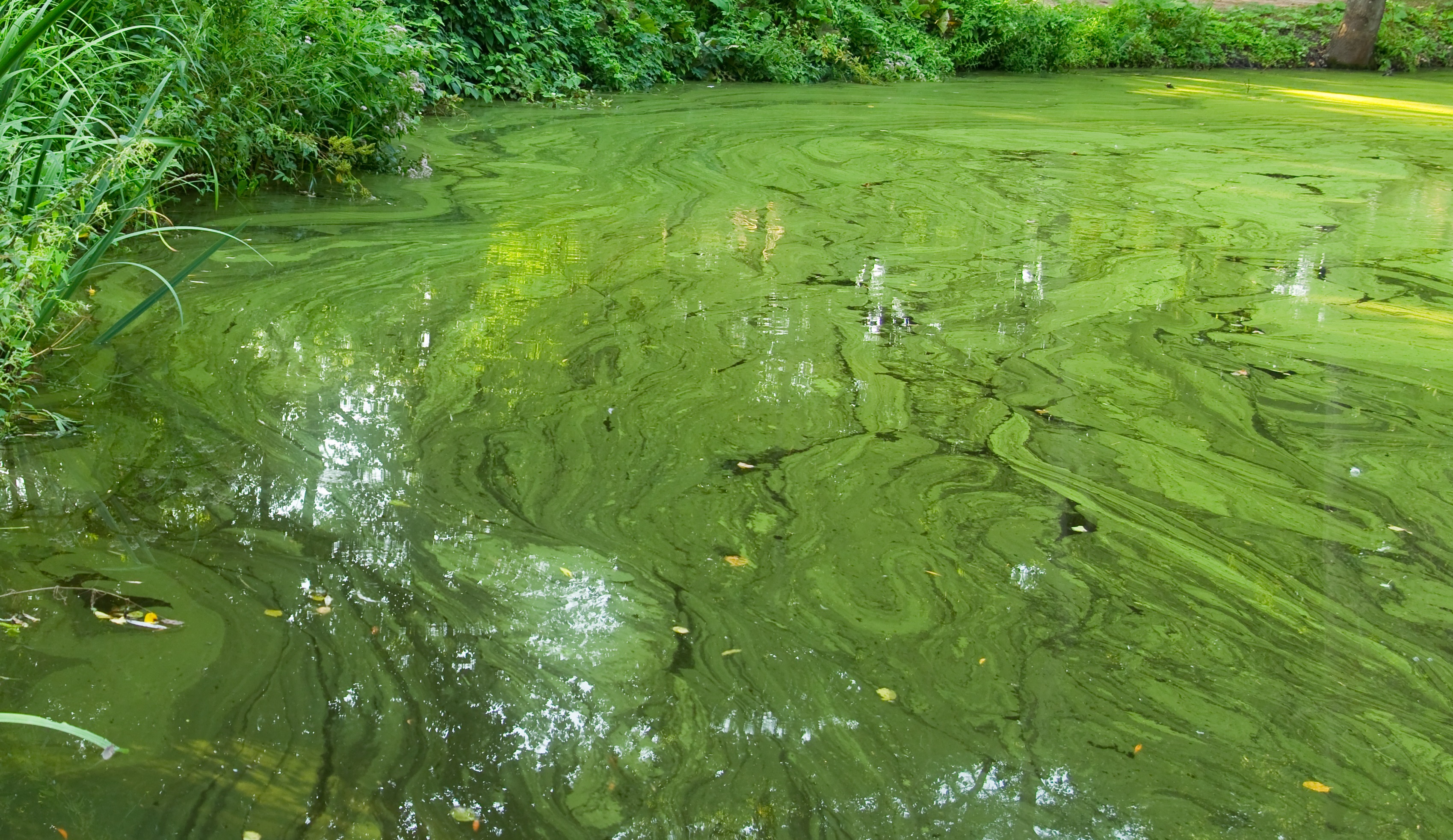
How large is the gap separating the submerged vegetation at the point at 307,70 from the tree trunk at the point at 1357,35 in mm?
2213

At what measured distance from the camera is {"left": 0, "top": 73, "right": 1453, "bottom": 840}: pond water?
4.60ft

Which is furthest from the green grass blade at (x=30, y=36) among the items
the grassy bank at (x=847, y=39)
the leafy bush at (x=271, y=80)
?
the grassy bank at (x=847, y=39)

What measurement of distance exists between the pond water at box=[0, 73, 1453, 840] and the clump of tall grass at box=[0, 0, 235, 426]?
159mm

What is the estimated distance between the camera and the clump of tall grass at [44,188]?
2.02 metres

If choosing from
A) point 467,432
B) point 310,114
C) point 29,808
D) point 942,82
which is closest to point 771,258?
point 467,432

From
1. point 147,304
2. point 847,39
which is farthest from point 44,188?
point 847,39

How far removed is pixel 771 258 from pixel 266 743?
2452 millimetres

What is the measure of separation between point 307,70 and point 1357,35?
9899 mm

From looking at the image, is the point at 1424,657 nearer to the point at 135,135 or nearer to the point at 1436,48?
the point at 135,135

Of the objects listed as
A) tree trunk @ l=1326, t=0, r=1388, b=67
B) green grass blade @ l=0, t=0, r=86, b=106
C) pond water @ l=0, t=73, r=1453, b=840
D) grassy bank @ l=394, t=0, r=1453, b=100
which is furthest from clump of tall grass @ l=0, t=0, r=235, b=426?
tree trunk @ l=1326, t=0, r=1388, b=67

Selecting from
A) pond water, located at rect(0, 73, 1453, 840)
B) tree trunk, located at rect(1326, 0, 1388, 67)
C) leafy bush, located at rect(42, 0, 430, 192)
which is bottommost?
pond water, located at rect(0, 73, 1453, 840)

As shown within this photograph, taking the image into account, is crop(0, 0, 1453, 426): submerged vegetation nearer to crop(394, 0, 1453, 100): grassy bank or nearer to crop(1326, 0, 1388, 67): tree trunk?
crop(394, 0, 1453, 100): grassy bank

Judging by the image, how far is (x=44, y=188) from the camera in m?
2.27

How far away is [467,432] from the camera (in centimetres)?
228
